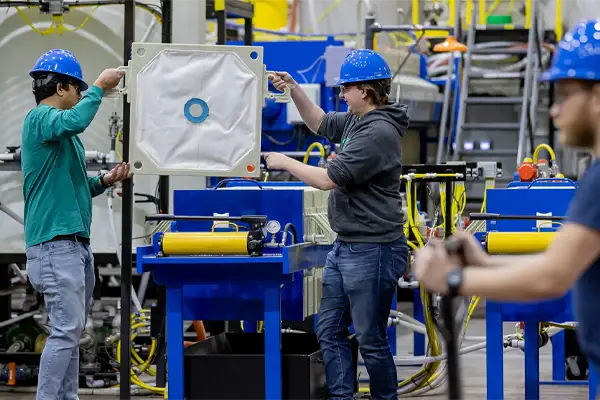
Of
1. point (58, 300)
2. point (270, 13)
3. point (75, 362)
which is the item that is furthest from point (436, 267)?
point (270, 13)

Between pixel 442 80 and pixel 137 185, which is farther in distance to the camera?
pixel 442 80

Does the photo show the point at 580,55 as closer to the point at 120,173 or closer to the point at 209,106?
the point at 209,106

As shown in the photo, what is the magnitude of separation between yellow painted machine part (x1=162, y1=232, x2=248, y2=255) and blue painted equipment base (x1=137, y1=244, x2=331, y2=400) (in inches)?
1.1

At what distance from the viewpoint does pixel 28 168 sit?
4527 mm

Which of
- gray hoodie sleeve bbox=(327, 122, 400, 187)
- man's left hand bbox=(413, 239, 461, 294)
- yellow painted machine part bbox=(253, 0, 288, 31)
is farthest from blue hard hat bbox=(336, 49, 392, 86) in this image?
yellow painted machine part bbox=(253, 0, 288, 31)

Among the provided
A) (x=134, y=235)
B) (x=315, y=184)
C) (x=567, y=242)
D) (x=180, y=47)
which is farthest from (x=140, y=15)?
(x=567, y=242)

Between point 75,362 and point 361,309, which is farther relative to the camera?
point 75,362

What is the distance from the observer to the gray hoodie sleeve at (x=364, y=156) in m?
4.35

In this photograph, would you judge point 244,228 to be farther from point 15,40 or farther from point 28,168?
point 15,40

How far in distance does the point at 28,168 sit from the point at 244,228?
0.96 metres

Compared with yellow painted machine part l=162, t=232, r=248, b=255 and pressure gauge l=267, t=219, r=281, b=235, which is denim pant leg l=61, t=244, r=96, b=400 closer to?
yellow painted machine part l=162, t=232, r=248, b=255

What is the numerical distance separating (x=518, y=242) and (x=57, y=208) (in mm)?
1929

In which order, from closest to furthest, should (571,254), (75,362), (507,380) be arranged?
1. (571,254)
2. (75,362)
3. (507,380)

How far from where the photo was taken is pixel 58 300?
4.41 metres
